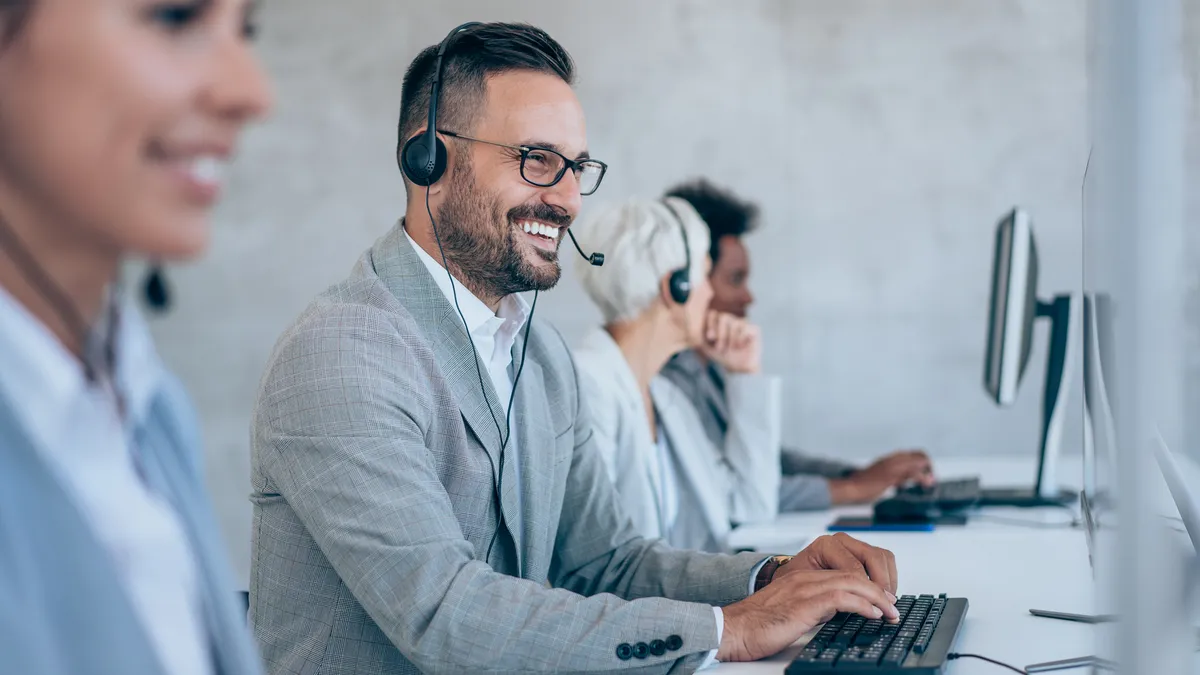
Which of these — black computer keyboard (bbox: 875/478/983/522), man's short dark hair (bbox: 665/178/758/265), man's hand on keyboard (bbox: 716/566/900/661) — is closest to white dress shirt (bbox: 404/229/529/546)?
man's hand on keyboard (bbox: 716/566/900/661)

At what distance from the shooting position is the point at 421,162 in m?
1.58

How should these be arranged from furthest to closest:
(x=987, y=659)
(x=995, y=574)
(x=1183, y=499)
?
1. (x=995, y=574)
2. (x=987, y=659)
3. (x=1183, y=499)

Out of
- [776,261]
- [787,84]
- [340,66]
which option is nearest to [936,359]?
[776,261]

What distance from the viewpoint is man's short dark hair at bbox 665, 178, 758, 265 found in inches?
133

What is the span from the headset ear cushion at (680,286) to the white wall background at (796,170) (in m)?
2.17

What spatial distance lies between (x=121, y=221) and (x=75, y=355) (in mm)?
110

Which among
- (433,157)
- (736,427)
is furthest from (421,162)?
(736,427)

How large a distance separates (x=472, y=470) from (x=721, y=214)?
6.87 ft

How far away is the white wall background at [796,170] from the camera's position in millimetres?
4637

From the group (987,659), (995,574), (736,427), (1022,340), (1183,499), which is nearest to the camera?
(1183,499)

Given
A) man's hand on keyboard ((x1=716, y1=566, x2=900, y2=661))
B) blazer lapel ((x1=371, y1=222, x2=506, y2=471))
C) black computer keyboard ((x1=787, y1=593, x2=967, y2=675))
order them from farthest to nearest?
blazer lapel ((x1=371, y1=222, x2=506, y2=471)) < man's hand on keyboard ((x1=716, y1=566, x2=900, y2=661)) < black computer keyboard ((x1=787, y1=593, x2=967, y2=675))

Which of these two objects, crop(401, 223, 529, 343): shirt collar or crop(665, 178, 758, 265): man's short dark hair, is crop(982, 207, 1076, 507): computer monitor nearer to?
crop(665, 178, 758, 265): man's short dark hair

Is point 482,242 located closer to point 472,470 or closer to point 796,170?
point 472,470

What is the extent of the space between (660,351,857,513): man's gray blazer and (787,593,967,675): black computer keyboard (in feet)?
4.13
